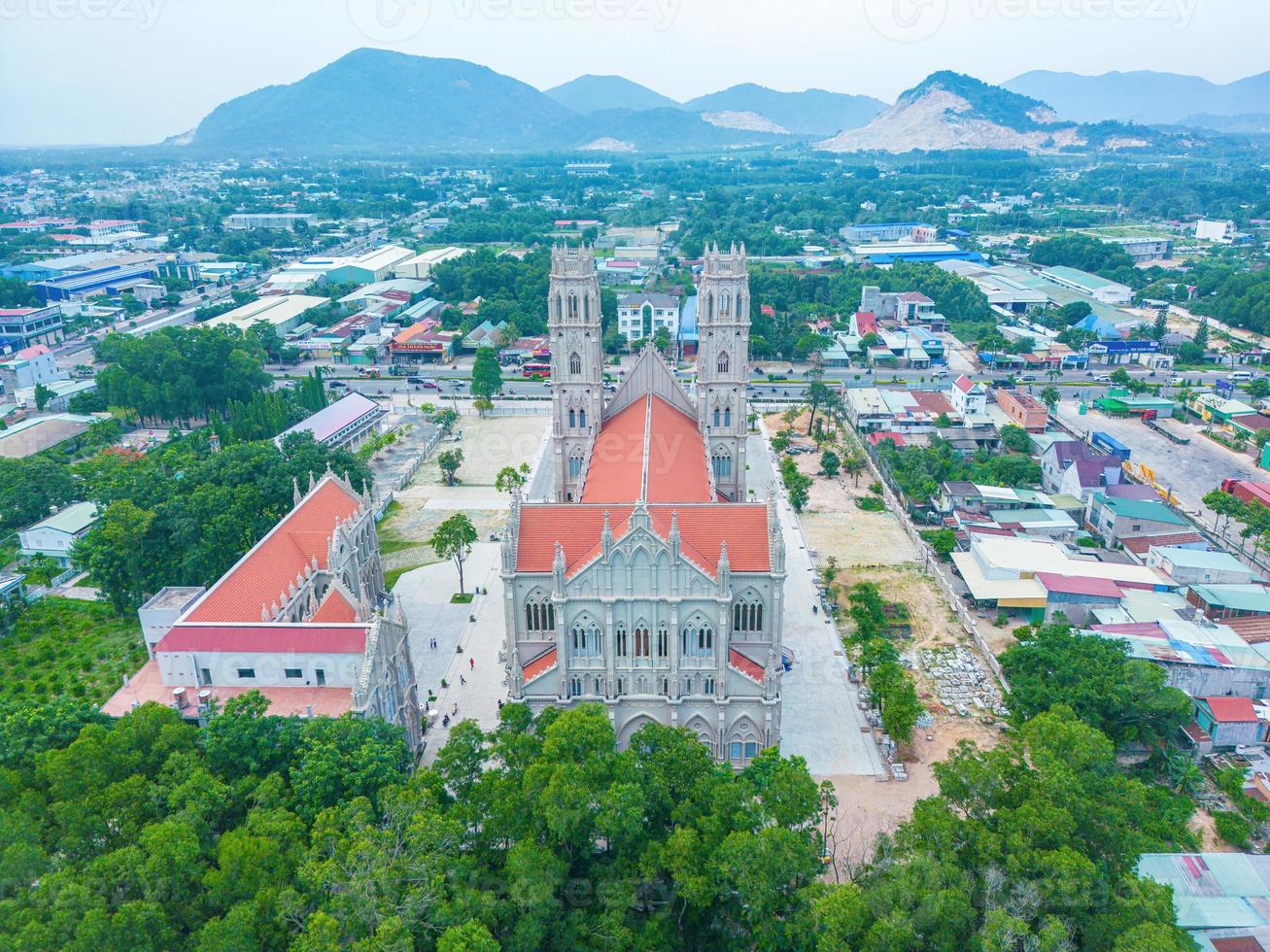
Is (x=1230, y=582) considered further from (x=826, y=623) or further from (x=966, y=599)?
(x=826, y=623)

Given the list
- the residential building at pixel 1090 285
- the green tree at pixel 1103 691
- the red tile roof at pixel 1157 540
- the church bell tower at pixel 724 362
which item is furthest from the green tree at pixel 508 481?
the residential building at pixel 1090 285

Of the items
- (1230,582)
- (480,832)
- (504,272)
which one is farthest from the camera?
(504,272)

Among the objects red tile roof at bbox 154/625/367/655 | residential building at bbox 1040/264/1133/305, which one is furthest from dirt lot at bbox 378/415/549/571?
residential building at bbox 1040/264/1133/305

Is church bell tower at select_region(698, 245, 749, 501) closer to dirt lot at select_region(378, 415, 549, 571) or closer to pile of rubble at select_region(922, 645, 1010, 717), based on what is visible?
pile of rubble at select_region(922, 645, 1010, 717)

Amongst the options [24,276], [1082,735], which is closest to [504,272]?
[24,276]

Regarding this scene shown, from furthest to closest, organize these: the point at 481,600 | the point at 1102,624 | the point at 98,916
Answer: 1. the point at 481,600
2. the point at 1102,624
3. the point at 98,916

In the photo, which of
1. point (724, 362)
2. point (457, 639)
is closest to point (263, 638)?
point (457, 639)

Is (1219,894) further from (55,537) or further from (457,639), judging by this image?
(55,537)

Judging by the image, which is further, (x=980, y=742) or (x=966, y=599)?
(x=966, y=599)
